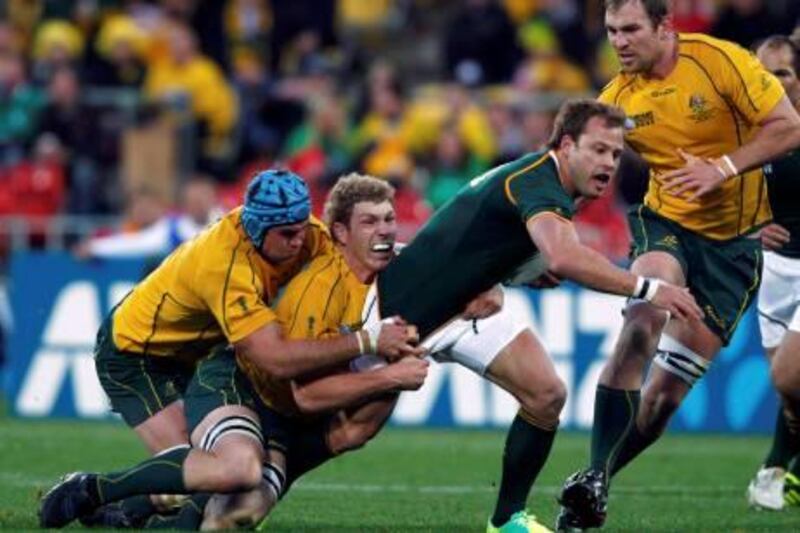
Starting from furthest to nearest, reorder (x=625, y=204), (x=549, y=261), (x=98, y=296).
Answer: (x=625, y=204) → (x=98, y=296) → (x=549, y=261)

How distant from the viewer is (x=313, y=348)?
362 inches

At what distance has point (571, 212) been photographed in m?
9.04

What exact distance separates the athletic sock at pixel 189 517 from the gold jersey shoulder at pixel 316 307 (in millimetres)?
531

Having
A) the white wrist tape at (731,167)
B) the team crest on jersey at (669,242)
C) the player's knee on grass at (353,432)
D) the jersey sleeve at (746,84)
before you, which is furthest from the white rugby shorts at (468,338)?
the jersey sleeve at (746,84)

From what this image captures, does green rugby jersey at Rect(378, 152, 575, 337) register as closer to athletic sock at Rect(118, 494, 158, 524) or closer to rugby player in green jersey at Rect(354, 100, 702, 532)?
rugby player in green jersey at Rect(354, 100, 702, 532)

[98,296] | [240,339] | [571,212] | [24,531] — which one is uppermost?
[571,212]

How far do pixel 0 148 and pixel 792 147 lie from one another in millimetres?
11748

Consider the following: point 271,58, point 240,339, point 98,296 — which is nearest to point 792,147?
point 240,339

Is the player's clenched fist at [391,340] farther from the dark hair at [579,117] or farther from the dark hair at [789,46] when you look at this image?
the dark hair at [789,46]

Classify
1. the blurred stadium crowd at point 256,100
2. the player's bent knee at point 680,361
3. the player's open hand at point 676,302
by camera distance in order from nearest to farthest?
the player's open hand at point 676,302, the player's bent knee at point 680,361, the blurred stadium crowd at point 256,100

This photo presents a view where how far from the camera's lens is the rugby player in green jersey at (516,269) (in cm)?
890

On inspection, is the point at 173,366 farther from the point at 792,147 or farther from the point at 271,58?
the point at 271,58

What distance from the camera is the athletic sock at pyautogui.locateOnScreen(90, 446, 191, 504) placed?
9.24 metres

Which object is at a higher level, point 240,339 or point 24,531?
point 240,339
